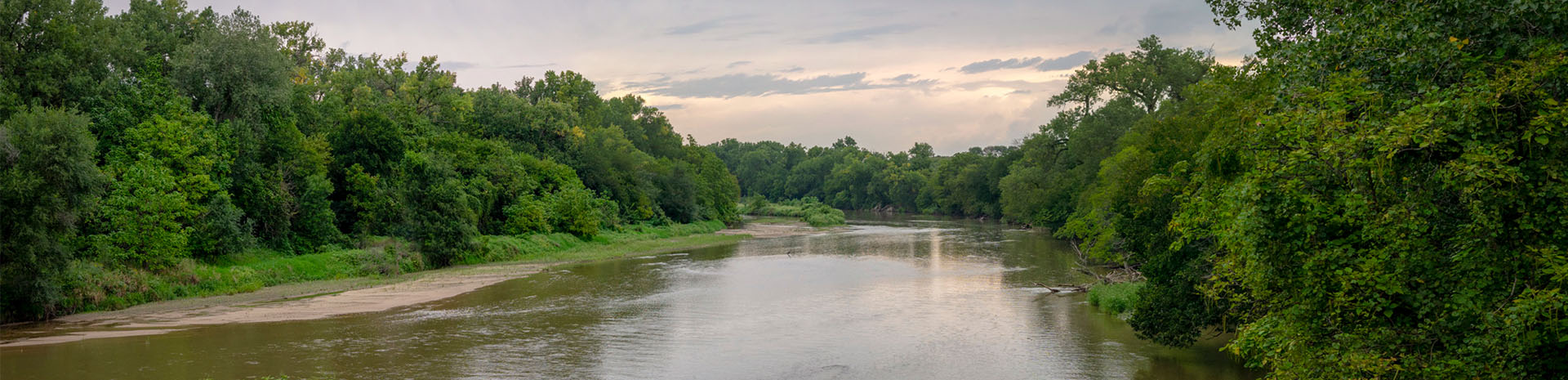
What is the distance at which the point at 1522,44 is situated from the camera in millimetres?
8992

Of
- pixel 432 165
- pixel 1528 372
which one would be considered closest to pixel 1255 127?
pixel 1528 372

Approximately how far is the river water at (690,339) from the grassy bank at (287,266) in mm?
5461

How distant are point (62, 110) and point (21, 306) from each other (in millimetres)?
5665

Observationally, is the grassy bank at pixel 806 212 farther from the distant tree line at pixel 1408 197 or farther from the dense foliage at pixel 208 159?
the distant tree line at pixel 1408 197

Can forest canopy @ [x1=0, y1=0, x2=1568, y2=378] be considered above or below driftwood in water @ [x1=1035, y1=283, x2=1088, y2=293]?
above

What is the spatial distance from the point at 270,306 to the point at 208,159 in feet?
26.8

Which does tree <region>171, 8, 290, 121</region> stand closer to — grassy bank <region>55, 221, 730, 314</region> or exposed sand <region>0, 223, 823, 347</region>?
grassy bank <region>55, 221, 730, 314</region>

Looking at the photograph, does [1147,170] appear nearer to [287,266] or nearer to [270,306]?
[270,306]

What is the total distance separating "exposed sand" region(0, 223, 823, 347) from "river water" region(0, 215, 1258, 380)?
3.68 ft

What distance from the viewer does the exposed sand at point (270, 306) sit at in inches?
907

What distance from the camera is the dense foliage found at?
963 inches

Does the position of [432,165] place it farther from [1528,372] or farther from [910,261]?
[1528,372]

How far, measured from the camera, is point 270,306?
92.8 ft

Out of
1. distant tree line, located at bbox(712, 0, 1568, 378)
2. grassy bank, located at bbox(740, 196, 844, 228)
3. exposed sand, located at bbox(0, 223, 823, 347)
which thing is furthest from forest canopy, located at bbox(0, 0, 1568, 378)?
grassy bank, located at bbox(740, 196, 844, 228)
